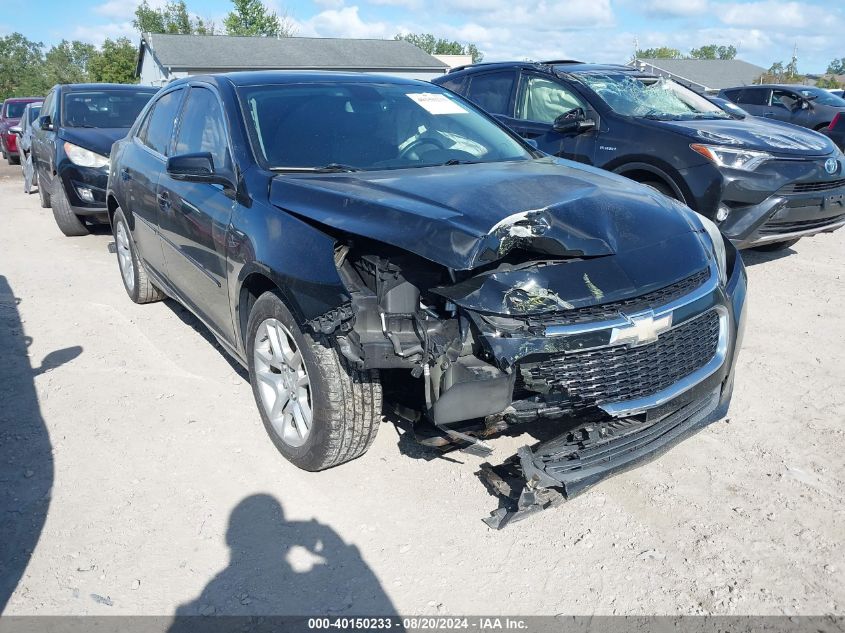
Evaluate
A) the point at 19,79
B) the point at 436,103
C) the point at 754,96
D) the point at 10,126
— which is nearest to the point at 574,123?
the point at 436,103

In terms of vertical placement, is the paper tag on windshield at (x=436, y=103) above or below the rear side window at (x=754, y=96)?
above

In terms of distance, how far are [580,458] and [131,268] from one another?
4298 mm

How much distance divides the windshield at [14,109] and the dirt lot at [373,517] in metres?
19.2

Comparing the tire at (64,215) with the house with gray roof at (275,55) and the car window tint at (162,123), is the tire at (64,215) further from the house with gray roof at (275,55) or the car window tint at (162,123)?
the house with gray roof at (275,55)

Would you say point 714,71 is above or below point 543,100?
below

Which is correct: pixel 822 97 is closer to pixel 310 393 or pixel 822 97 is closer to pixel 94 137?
pixel 94 137

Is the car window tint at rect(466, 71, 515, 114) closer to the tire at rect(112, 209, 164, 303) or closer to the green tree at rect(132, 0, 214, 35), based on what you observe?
the tire at rect(112, 209, 164, 303)

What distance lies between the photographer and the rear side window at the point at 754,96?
16594mm

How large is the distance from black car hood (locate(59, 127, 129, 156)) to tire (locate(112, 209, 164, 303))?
8.41 ft

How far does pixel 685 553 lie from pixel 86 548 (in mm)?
2406

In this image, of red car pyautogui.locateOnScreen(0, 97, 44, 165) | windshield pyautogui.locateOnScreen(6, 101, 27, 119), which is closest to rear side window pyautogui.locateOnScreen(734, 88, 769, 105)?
red car pyautogui.locateOnScreen(0, 97, 44, 165)

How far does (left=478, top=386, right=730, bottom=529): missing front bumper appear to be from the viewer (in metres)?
2.60

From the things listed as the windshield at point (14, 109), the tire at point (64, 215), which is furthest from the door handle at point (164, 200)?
the windshield at point (14, 109)

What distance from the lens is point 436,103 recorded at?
4.22 meters
